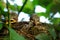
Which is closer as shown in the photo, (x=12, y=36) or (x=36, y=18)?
(x=12, y=36)

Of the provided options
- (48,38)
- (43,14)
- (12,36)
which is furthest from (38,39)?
(43,14)

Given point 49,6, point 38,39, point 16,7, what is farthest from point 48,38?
point 16,7

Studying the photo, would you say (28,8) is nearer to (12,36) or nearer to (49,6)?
(49,6)

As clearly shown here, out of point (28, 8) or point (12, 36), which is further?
point (28, 8)

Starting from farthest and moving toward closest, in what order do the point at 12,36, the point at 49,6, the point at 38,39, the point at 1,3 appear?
the point at 1,3, the point at 49,6, the point at 38,39, the point at 12,36

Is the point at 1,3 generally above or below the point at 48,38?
above

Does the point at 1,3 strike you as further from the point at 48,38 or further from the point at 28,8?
the point at 48,38

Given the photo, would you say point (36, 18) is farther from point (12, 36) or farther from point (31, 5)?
point (12, 36)

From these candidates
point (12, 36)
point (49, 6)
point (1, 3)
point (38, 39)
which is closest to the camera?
point (12, 36)

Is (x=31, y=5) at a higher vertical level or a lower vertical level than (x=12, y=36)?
higher
